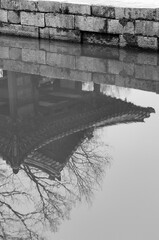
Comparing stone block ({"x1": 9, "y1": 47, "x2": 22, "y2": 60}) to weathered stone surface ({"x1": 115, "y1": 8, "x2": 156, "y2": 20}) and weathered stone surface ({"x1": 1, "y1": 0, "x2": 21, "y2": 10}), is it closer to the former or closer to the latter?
weathered stone surface ({"x1": 1, "y1": 0, "x2": 21, "y2": 10})

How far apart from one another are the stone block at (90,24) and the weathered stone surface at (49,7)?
0.47 metres

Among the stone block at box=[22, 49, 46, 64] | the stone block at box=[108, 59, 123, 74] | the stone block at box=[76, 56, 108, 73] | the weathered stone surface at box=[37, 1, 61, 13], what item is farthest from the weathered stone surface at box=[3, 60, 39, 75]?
the weathered stone surface at box=[37, 1, 61, 13]

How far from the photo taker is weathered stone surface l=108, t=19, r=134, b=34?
9711 mm

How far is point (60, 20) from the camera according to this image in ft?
34.8

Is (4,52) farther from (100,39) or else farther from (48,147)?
(48,147)

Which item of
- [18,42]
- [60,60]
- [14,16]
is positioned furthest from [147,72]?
[14,16]

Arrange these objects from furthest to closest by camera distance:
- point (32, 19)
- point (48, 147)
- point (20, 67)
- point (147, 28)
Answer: point (32, 19) < point (147, 28) < point (20, 67) < point (48, 147)

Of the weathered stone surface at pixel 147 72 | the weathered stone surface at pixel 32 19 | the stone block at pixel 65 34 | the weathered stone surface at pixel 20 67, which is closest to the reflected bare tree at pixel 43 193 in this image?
the weathered stone surface at pixel 147 72

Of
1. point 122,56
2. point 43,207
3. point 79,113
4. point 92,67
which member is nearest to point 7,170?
point 43,207

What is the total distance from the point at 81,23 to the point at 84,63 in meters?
1.57

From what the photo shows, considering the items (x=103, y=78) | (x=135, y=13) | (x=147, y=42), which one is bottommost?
(x=103, y=78)

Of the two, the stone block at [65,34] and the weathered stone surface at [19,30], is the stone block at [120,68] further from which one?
the weathered stone surface at [19,30]

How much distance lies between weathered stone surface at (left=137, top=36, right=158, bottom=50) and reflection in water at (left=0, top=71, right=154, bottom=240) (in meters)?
2.15

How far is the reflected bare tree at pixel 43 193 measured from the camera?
14.5ft
